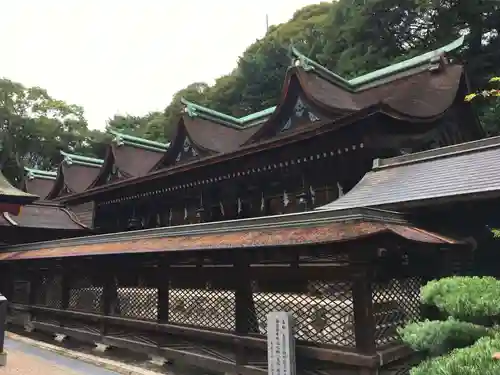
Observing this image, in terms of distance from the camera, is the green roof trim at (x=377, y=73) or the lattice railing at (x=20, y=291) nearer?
the green roof trim at (x=377, y=73)

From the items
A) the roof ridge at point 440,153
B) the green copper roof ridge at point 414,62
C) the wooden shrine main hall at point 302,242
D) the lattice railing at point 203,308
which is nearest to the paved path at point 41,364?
the wooden shrine main hall at point 302,242

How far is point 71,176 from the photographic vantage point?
2588 centimetres

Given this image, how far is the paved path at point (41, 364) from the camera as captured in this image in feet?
24.8

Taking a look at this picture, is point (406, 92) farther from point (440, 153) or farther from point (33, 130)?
point (33, 130)

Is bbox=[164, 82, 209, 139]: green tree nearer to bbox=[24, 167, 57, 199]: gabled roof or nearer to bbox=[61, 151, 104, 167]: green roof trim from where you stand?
bbox=[61, 151, 104, 167]: green roof trim

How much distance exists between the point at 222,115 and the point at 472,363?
1675 cm

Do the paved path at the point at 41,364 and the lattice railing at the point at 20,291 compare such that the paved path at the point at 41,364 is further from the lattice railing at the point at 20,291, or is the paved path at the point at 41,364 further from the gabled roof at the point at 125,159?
the gabled roof at the point at 125,159

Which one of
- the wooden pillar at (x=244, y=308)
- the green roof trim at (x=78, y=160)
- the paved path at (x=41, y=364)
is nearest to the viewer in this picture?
the wooden pillar at (x=244, y=308)

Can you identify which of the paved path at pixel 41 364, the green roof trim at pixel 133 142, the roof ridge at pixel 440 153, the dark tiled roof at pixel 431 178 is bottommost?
the paved path at pixel 41 364

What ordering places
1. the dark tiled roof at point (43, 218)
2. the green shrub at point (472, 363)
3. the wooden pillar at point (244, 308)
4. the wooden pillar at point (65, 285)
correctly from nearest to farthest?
the green shrub at point (472, 363) → the wooden pillar at point (244, 308) → the wooden pillar at point (65, 285) → the dark tiled roof at point (43, 218)

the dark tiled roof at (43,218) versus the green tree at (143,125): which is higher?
the green tree at (143,125)

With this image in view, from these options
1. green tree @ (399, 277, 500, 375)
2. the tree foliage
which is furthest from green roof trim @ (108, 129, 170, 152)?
green tree @ (399, 277, 500, 375)

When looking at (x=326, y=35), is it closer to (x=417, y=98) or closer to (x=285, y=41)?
(x=285, y=41)

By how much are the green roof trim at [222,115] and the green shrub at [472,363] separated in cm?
1483
